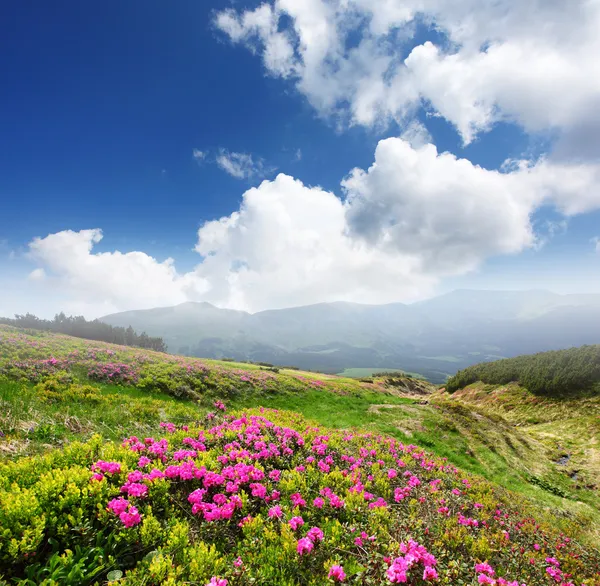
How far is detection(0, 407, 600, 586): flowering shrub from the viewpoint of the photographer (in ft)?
13.5

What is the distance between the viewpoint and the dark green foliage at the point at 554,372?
3017 centimetres

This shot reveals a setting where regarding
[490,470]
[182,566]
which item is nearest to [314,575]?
[182,566]

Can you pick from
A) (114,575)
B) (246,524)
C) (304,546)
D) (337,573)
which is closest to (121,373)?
(246,524)

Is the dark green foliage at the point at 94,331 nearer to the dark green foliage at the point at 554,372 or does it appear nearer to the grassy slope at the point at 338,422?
the grassy slope at the point at 338,422

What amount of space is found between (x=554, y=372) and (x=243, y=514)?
137 ft

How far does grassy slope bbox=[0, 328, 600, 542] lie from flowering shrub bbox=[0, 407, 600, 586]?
323 centimetres

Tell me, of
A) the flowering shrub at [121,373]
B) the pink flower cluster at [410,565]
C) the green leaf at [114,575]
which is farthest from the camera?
the flowering shrub at [121,373]


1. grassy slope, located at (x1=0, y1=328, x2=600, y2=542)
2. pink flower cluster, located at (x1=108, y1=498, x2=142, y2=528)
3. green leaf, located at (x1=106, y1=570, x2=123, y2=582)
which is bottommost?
grassy slope, located at (x1=0, y1=328, x2=600, y2=542)

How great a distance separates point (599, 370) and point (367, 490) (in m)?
37.3

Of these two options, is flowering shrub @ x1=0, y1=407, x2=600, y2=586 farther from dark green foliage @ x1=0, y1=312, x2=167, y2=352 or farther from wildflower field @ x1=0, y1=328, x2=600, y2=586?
dark green foliage @ x1=0, y1=312, x2=167, y2=352

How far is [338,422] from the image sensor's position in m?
19.9

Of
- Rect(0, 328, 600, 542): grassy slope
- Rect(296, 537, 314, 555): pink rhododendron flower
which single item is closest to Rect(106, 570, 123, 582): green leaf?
Rect(296, 537, 314, 555): pink rhododendron flower

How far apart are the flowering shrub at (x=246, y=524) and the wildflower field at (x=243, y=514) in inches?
1.1

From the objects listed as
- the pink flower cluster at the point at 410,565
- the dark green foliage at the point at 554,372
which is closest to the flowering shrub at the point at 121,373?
the pink flower cluster at the point at 410,565
